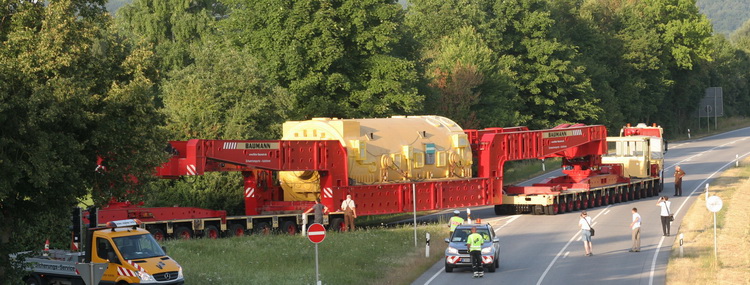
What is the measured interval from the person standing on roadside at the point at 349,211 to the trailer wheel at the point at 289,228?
191cm

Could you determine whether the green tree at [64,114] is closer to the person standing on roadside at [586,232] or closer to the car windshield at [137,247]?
the car windshield at [137,247]

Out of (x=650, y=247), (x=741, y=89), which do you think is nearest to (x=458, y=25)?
(x=650, y=247)

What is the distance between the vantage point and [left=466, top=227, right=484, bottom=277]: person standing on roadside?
27.4 metres

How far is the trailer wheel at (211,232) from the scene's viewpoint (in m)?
34.0

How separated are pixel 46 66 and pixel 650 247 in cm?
2159

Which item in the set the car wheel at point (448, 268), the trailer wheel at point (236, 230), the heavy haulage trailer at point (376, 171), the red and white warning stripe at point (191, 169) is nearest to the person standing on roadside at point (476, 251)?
the car wheel at point (448, 268)

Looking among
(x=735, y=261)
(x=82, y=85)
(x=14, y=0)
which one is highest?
(x=14, y=0)

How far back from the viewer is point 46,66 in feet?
65.3

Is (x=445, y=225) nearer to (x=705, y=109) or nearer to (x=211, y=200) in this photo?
(x=211, y=200)

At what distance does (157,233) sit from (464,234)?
35.0ft

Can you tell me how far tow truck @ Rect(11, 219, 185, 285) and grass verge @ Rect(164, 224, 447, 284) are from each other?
1482 millimetres

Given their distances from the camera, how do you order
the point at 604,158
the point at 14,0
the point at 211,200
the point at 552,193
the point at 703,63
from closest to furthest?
the point at 14,0, the point at 211,200, the point at 552,193, the point at 604,158, the point at 703,63

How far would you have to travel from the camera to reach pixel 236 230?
115 feet

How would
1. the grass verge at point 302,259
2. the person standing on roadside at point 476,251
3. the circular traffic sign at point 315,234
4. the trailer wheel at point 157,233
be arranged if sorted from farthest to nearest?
the trailer wheel at point 157,233 → the person standing on roadside at point 476,251 → the grass verge at point 302,259 → the circular traffic sign at point 315,234
